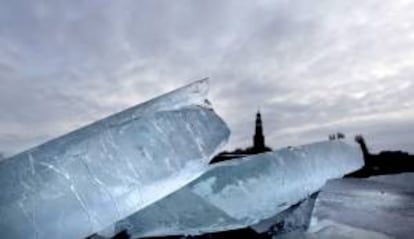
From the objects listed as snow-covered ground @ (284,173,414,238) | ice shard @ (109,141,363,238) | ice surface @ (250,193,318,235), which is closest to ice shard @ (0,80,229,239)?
ice shard @ (109,141,363,238)

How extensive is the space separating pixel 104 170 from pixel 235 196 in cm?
149

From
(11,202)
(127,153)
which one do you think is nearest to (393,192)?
Result: (127,153)

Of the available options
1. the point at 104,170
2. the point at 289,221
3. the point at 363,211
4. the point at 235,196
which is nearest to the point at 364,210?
the point at 363,211

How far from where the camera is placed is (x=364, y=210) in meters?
4.86

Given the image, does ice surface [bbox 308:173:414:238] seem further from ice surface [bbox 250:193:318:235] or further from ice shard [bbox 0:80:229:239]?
ice shard [bbox 0:80:229:239]

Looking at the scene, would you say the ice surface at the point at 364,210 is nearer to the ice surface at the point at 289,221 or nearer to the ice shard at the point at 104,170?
the ice surface at the point at 289,221

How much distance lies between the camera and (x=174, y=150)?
4.39 metres

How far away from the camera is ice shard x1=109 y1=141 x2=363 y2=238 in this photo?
A: 174 inches

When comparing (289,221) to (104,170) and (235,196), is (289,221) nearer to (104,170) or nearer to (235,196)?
(235,196)

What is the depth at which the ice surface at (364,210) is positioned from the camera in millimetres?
4059

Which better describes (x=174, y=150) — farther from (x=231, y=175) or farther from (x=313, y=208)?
(x=313, y=208)

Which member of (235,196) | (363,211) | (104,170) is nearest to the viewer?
(104,170)

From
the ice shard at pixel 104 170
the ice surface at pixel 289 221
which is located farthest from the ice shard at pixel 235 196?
the ice shard at pixel 104 170

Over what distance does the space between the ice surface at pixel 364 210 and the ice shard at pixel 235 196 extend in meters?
0.36
